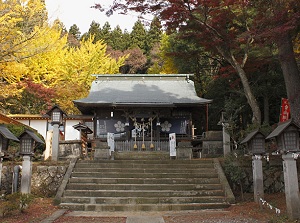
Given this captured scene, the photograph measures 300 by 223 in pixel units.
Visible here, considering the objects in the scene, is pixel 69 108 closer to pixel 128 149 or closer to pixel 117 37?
pixel 128 149

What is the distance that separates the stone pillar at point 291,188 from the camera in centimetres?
696

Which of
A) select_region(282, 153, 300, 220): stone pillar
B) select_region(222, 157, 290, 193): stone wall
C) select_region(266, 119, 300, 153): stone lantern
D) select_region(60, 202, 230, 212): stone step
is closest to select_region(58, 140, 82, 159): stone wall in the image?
select_region(60, 202, 230, 212): stone step

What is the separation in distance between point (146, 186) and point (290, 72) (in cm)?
653

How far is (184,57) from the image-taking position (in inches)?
669

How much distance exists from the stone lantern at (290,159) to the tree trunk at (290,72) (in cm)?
294

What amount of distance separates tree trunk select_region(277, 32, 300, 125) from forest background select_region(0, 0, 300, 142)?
178 millimetres

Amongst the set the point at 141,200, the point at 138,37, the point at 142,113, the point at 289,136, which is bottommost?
the point at 141,200

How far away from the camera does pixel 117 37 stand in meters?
41.5

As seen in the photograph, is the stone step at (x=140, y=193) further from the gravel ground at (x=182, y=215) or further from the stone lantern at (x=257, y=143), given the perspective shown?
the stone lantern at (x=257, y=143)

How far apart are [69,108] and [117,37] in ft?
67.8

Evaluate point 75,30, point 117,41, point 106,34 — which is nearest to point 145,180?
point 117,41

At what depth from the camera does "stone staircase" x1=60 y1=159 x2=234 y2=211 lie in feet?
29.9

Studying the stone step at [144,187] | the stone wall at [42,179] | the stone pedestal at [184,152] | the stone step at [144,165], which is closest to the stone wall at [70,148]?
the stone step at [144,165]

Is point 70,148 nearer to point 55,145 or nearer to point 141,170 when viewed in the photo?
point 55,145
